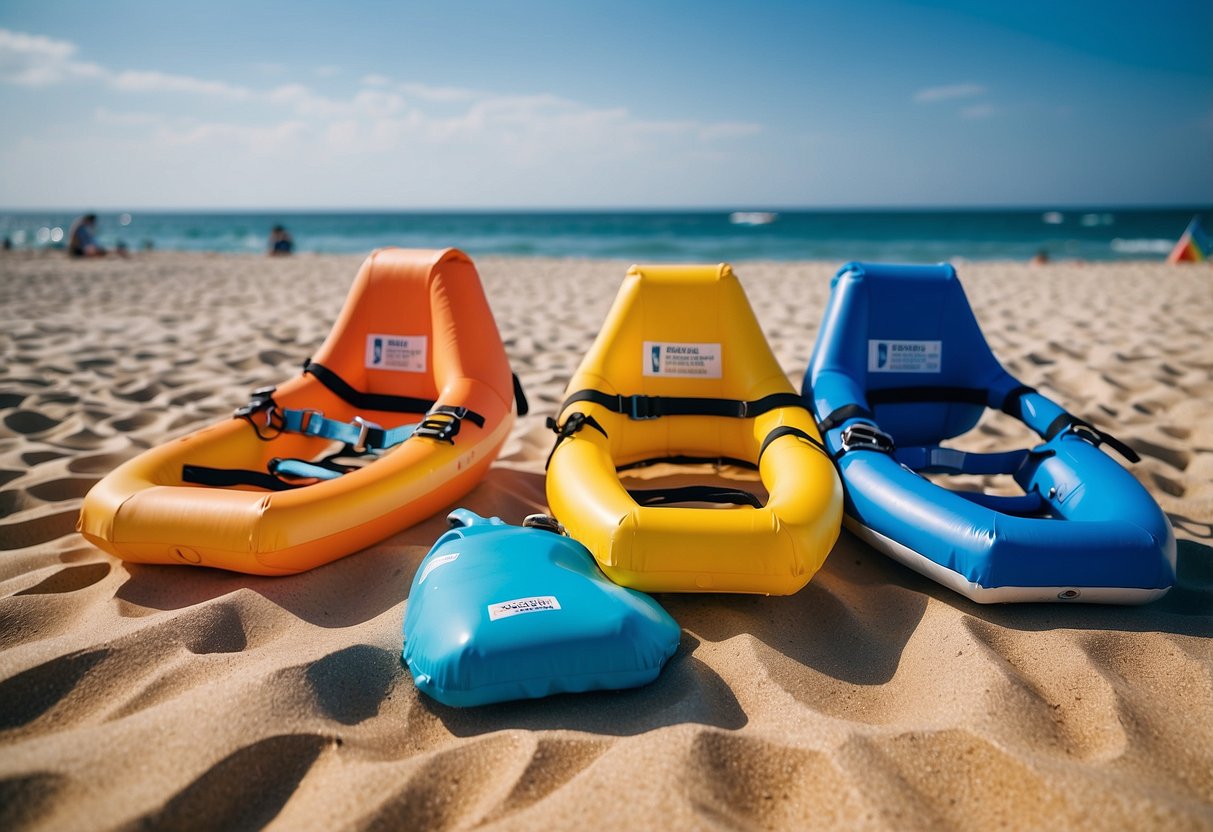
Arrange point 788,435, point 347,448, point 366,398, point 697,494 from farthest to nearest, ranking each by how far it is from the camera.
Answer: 1. point 366,398
2. point 347,448
3. point 788,435
4. point 697,494

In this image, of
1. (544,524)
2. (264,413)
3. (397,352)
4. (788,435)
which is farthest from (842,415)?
(264,413)

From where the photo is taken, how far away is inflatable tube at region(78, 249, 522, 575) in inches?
99.7

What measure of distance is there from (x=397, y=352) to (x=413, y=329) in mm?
152

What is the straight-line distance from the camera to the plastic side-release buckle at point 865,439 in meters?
2.95

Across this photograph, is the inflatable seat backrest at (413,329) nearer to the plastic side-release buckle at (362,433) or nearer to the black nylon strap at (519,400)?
the black nylon strap at (519,400)

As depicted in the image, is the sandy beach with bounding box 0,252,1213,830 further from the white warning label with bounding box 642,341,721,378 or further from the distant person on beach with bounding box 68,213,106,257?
the distant person on beach with bounding box 68,213,106,257

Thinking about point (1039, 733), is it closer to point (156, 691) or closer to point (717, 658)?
point (717, 658)

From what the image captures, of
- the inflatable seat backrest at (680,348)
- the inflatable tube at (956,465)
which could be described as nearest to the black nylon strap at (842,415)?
the inflatable tube at (956,465)

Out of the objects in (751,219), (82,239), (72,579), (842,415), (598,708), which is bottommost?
(598,708)

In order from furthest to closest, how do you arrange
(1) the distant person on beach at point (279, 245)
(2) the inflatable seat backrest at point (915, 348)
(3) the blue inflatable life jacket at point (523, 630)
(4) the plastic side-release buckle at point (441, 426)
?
1. (1) the distant person on beach at point (279, 245)
2. (2) the inflatable seat backrest at point (915, 348)
3. (4) the plastic side-release buckle at point (441, 426)
4. (3) the blue inflatable life jacket at point (523, 630)

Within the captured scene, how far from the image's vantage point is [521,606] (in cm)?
204

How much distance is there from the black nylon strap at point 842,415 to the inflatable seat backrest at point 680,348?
1.22 feet

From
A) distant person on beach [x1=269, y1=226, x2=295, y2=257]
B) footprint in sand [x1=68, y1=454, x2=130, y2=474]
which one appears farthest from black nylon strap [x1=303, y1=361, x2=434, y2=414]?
distant person on beach [x1=269, y1=226, x2=295, y2=257]

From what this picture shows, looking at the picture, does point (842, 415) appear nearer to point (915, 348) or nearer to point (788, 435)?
point (788, 435)
